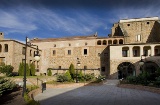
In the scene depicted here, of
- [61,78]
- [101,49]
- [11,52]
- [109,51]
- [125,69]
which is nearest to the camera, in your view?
[61,78]

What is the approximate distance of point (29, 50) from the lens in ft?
118

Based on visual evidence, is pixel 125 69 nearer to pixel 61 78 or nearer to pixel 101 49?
pixel 101 49

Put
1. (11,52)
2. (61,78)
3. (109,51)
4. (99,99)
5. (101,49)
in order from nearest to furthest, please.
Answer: (99,99) → (61,78) → (11,52) → (109,51) → (101,49)

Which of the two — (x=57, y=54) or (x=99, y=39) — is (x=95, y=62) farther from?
(x=57, y=54)

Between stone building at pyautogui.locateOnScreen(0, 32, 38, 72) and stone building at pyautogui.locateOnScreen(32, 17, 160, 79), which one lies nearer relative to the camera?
stone building at pyautogui.locateOnScreen(0, 32, 38, 72)

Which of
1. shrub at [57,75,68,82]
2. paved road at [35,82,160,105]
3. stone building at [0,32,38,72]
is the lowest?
paved road at [35,82,160,105]

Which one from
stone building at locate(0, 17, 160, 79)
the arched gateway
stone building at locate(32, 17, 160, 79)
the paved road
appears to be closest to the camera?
the paved road

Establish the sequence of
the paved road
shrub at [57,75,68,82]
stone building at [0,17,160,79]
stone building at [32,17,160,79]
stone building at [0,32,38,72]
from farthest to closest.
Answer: stone building at [32,17,160,79] → stone building at [0,17,160,79] → stone building at [0,32,38,72] → shrub at [57,75,68,82] → the paved road

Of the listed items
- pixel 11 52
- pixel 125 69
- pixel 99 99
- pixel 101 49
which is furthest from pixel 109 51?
pixel 99 99

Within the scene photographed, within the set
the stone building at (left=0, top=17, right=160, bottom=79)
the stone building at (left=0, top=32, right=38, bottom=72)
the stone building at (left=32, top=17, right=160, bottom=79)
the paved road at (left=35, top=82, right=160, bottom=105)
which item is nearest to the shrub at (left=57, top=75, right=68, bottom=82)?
the paved road at (left=35, top=82, right=160, bottom=105)

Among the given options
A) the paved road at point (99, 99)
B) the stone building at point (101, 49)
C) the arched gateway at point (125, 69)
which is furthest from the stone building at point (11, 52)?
the arched gateway at point (125, 69)

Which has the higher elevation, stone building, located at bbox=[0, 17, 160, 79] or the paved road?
stone building, located at bbox=[0, 17, 160, 79]

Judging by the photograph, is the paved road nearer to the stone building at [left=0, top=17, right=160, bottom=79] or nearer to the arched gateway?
the stone building at [left=0, top=17, right=160, bottom=79]

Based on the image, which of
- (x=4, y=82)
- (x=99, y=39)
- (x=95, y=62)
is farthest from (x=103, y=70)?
(x=4, y=82)
